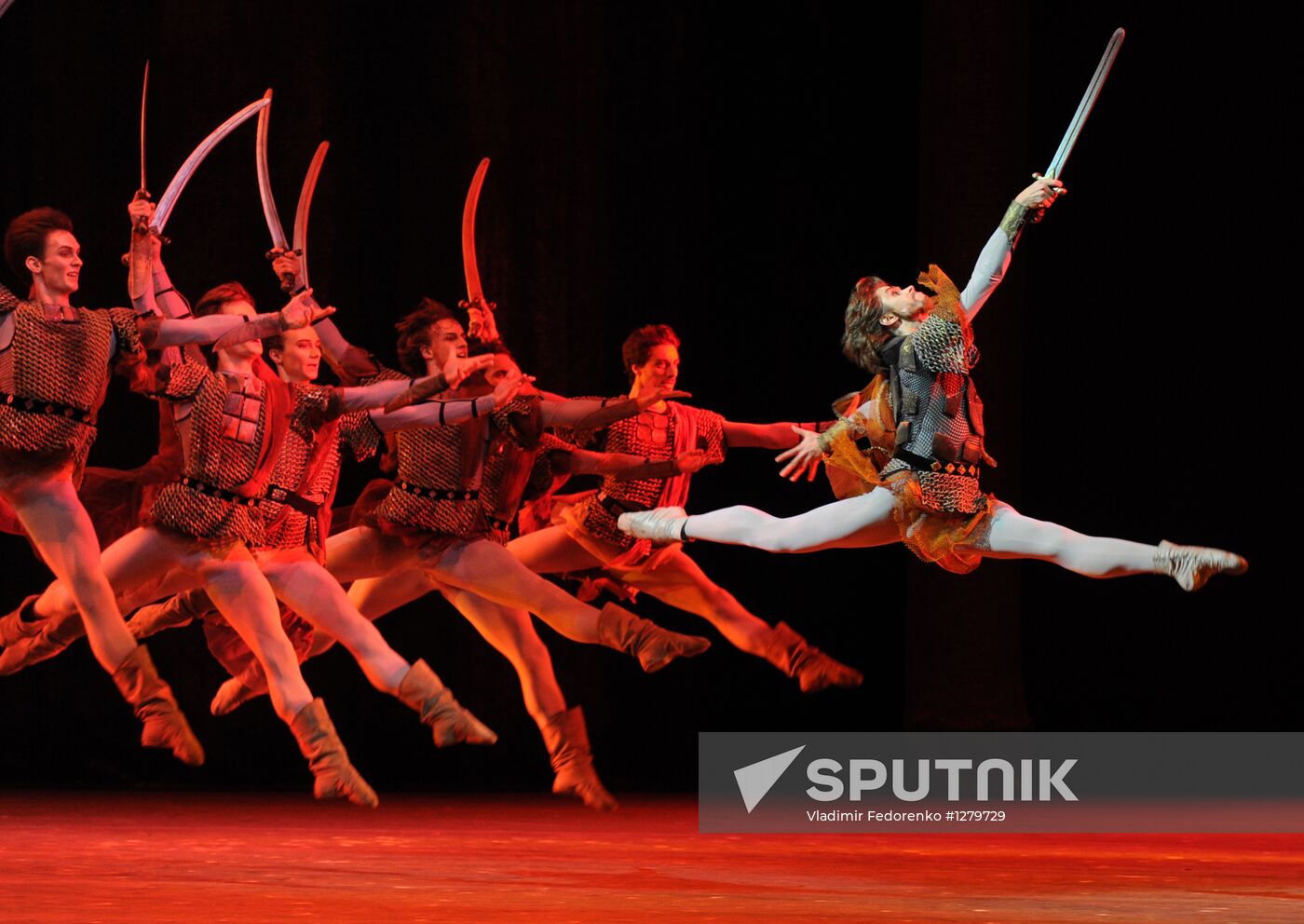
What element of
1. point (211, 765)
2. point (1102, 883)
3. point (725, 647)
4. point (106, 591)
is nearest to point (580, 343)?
point (725, 647)

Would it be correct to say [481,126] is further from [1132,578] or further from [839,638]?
[1132,578]

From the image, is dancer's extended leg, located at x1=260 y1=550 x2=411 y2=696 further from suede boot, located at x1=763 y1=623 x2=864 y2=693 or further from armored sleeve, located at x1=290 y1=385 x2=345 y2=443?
suede boot, located at x1=763 y1=623 x2=864 y2=693

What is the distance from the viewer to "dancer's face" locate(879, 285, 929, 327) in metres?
6.10

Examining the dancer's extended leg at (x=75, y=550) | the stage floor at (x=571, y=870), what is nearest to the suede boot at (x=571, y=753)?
the stage floor at (x=571, y=870)

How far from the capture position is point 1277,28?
9.26 metres

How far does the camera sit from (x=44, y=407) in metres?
6.50

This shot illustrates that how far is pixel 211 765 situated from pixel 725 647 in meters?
2.32

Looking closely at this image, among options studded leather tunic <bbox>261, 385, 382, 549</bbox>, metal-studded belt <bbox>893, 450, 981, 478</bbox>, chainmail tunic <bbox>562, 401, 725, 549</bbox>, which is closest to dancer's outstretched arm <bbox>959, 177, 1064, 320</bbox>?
metal-studded belt <bbox>893, 450, 981, 478</bbox>

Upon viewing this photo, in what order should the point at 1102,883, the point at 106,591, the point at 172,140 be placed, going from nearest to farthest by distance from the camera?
the point at 1102,883, the point at 106,591, the point at 172,140

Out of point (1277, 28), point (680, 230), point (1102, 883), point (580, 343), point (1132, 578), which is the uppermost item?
Result: point (1277, 28)

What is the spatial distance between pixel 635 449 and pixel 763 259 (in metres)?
2.37

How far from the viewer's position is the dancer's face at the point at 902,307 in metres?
6.10

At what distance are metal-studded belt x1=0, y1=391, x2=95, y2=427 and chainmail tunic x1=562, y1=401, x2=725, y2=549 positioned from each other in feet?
5.69

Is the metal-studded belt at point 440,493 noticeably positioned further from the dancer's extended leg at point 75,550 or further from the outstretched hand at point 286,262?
the dancer's extended leg at point 75,550
